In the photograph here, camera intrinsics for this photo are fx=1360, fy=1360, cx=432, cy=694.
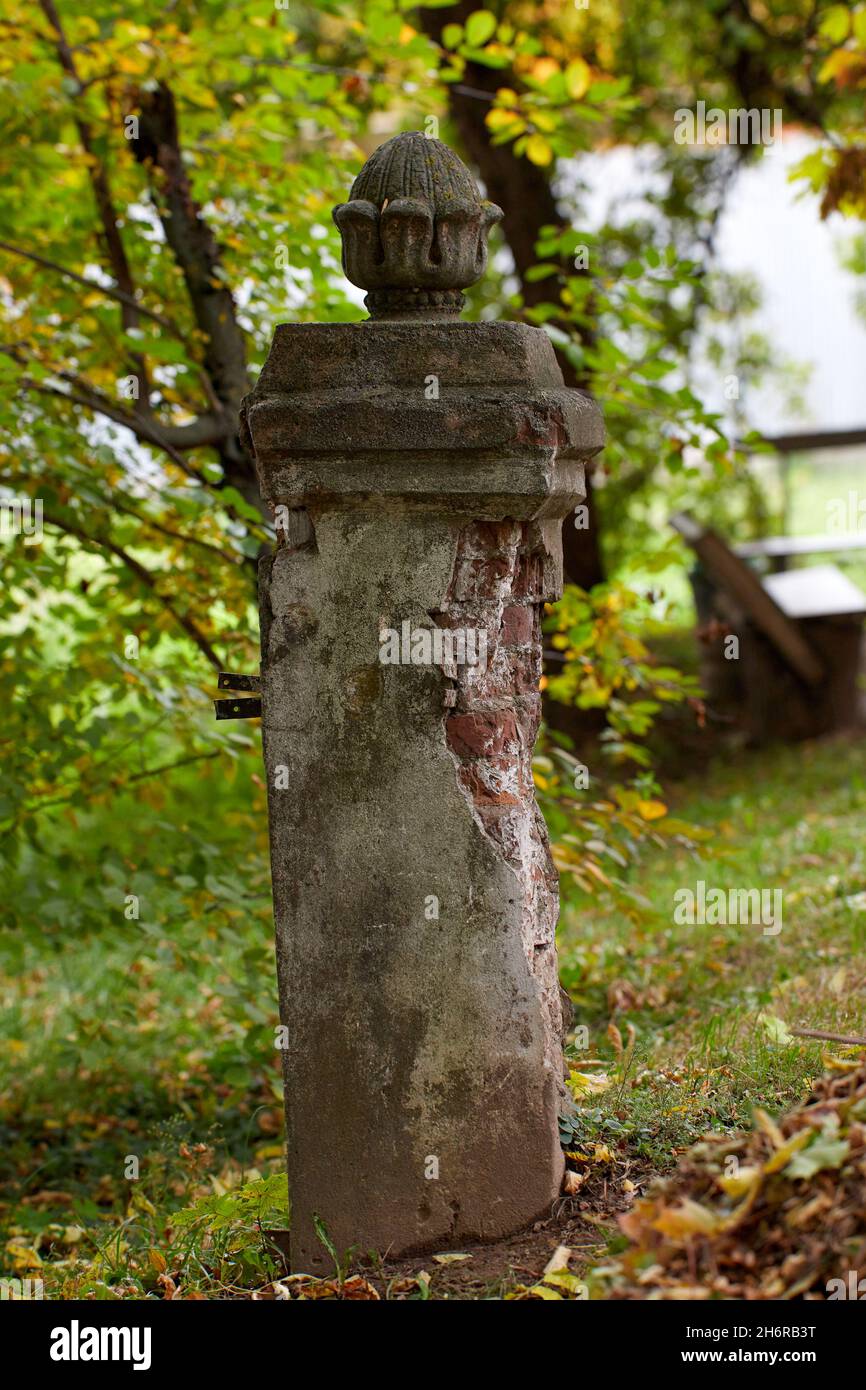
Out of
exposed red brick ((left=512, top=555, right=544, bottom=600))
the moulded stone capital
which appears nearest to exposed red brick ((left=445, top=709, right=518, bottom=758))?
exposed red brick ((left=512, top=555, right=544, bottom=600))

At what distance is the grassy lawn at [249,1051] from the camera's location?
10.8 feet

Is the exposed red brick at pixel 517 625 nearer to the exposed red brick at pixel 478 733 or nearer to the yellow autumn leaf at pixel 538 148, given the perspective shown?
the exposed red brick at pixel 478 733

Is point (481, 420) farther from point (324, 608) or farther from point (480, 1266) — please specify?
point (480, 1266)

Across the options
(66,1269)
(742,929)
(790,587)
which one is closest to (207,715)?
(66,1269)

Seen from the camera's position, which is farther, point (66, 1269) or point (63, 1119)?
point (63, 1119)

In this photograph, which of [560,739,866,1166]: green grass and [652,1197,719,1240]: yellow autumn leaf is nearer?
[652,1197,719,1240]: yellow autumn leaf

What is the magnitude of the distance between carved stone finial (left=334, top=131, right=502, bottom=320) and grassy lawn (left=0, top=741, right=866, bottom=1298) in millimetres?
1905

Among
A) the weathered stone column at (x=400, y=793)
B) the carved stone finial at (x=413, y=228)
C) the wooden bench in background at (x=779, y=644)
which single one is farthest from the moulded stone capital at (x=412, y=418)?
the wooden bench in background at (x=779, y=644)

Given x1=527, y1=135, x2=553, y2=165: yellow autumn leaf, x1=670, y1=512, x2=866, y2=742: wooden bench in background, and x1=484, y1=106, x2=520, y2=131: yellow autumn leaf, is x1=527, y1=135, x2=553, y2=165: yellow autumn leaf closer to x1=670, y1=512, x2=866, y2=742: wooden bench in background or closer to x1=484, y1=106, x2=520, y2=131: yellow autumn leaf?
x1=484, y1=106, x2=520, y2=131: yellow autumn leaf

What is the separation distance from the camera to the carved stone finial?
2920 mm

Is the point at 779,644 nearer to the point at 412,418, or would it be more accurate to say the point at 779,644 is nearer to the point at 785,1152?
the point at 412,418

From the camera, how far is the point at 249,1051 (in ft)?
15.6

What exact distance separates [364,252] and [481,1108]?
1855 millimetres

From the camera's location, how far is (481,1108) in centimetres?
287
